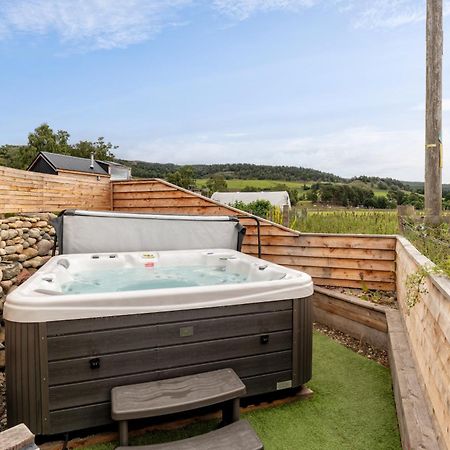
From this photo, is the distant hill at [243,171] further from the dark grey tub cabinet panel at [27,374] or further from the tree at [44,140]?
the dark grey tub cabinet panel at [27,374]

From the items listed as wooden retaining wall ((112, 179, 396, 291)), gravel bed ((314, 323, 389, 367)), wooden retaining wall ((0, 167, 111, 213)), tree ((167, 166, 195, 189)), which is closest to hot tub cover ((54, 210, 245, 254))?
wooden retaining wall ((112, 179, 396, 291))

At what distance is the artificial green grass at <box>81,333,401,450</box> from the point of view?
1.61 metres

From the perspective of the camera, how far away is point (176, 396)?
4.97 feet

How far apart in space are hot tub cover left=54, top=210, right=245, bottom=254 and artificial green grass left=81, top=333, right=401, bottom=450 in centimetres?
166

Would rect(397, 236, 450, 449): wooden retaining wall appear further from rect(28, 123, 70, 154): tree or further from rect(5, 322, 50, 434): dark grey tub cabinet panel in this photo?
rect(28, 123, 70, 154): tree

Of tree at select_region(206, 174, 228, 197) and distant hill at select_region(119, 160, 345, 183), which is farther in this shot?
tree at select_region(206, 174, 228, 197)

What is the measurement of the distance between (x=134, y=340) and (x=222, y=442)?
1.82 feet

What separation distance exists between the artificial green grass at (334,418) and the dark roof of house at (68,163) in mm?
17740

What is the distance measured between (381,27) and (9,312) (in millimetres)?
5246

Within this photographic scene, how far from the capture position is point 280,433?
168cm

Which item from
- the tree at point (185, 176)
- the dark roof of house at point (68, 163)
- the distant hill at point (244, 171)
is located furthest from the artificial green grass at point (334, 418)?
the tree at point (185, 176)

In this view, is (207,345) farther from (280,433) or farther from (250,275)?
(250,275)

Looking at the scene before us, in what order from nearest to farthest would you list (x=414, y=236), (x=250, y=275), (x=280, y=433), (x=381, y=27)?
1. (x=280, y=433)
2. (x=250, y=275)
3. (x=414, y=236)
4. (x=381, y=27)

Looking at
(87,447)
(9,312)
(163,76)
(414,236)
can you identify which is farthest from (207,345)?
(163,76)
